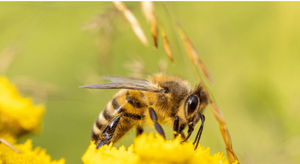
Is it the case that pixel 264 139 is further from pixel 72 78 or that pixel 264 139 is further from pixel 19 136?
pixel 72 78

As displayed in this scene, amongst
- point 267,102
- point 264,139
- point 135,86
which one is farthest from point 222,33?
point 135,86

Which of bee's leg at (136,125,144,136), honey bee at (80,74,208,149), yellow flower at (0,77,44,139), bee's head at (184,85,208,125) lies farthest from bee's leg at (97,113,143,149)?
yellow flower at (0,77,44,139)

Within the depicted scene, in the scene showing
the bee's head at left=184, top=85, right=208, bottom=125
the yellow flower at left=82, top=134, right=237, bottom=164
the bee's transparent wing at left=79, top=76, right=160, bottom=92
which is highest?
the bee's transparent wing at left=79, top=76, right=160, bottom=92

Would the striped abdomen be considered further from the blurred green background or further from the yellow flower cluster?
the yellow flower cluster

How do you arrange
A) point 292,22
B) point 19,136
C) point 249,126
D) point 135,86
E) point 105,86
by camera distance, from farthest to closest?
point 292,22 → point 249,126 → point 19,136 → point 135,86 → point 105,86

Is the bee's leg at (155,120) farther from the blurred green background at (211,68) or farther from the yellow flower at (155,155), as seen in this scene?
the yellow flower at (155,155)

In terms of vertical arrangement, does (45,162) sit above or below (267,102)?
above

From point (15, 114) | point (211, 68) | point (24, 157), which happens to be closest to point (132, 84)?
point (24, 157)

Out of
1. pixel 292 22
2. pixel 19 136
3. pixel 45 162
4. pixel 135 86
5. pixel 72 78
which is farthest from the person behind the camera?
pixel 72 78
